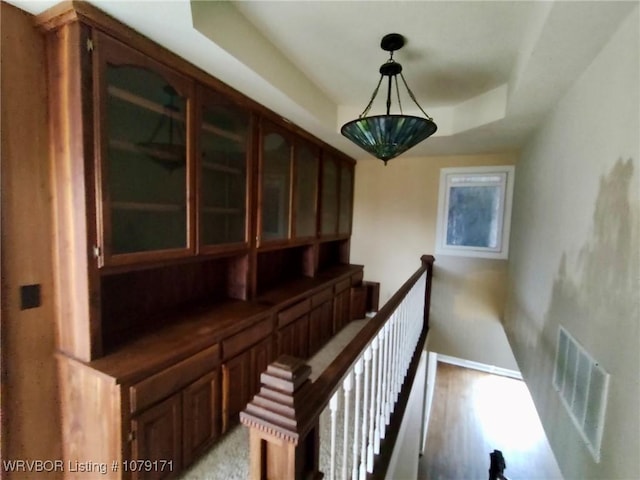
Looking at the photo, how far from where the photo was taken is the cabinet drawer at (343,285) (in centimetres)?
333

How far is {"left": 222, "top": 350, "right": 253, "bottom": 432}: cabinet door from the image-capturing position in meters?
1.80

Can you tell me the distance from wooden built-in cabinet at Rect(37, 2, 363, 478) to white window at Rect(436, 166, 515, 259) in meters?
2.12

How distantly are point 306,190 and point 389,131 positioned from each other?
141 cm

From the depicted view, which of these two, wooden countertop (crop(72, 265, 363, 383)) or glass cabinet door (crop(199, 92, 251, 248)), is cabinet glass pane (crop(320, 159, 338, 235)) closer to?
wooden countertop (crop(72, 265, 363, 383))

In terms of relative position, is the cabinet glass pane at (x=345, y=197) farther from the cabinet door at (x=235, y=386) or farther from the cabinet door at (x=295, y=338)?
the cabinet door at (x=235, y=386)

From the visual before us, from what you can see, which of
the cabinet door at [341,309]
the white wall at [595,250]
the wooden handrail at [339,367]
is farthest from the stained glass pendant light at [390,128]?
the cabinet door at [341,309]

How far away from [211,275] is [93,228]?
3.54ft

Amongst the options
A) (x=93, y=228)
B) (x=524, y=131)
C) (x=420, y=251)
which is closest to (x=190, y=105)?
(x=93, y=228)

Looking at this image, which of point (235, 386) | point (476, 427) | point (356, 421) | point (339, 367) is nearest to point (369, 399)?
point (356, 421)

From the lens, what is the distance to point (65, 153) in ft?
4.12

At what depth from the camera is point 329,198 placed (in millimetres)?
3482

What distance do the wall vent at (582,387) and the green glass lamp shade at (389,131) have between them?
1.34 m

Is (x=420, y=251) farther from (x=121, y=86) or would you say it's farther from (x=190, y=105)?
(x=121, y=86)

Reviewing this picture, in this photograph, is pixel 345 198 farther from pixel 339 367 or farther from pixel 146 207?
pixel 339 367
